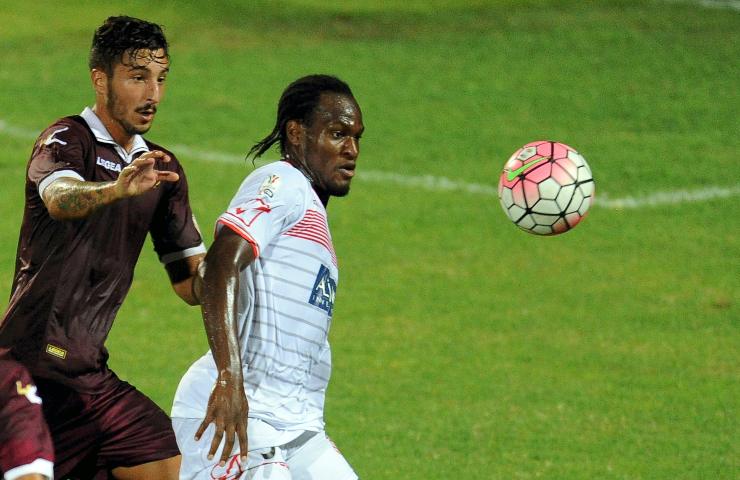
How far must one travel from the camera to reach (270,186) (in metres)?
6.08

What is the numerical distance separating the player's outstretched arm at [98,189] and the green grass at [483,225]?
3.46 meters

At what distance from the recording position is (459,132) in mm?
18609

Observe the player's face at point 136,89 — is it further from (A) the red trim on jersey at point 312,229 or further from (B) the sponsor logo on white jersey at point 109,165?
(A) the red trim on jersey at point 312,229

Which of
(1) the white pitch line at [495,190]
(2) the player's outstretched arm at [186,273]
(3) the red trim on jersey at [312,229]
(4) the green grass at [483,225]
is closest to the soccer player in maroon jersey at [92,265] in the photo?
(2) the player's outstretched arm at [186,273]

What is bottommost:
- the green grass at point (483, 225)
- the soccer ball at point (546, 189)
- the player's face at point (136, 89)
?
the green grass at point (483, 225)

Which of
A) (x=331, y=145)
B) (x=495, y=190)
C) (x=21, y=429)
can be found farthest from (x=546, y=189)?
(x=495, y=190)

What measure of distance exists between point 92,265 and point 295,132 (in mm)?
1002

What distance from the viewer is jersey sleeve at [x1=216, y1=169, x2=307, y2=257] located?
231 inches

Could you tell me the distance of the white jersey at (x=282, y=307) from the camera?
20.0 ft

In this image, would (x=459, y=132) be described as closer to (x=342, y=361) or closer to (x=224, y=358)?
(x=342, y=361)

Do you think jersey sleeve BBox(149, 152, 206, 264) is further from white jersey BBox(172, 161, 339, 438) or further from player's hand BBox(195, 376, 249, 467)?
player's hand BBox(195, 376, 249, 467)

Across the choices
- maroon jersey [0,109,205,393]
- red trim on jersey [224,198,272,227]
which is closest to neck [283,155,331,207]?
red trim on jersey [224,198,272,227]

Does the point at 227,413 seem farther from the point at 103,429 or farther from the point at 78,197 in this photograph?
the point at 103,429

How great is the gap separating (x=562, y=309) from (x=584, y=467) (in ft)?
12.5
